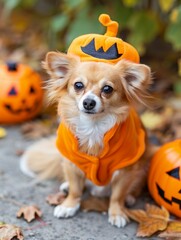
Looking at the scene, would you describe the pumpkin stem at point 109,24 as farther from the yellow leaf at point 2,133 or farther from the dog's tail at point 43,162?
the yellow leaf at point 2,133

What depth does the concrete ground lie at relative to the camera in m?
2.11

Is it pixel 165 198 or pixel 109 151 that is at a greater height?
pixel 109 151

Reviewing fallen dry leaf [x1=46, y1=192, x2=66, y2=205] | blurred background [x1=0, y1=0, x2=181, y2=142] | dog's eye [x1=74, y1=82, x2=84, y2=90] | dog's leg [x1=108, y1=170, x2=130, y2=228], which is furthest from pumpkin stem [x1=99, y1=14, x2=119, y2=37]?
blurred background [x1=0, y1=0, x2=181, y2=142]

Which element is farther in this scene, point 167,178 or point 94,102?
point 167,178

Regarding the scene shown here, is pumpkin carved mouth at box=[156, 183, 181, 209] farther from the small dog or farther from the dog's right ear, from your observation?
the dog's right ear

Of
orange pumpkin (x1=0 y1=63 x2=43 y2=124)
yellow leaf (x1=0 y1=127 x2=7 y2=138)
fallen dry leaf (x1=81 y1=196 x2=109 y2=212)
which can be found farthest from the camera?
orange pumpkin (x1=0 y1=63 x2=43 y2=124)

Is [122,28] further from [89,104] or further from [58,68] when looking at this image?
[89,104]

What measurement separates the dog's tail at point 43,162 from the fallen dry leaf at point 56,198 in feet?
0.58

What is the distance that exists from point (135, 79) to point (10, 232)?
95 centimetres

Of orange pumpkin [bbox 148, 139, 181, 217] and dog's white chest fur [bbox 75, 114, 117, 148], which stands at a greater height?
dog's white chest fur [bbox 75, 114, 117, 148]

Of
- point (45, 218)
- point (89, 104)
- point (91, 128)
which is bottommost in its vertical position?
point (45, 218)

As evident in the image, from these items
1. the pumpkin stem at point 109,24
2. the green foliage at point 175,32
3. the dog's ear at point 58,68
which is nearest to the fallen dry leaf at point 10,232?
the dog's ear at point 58,68

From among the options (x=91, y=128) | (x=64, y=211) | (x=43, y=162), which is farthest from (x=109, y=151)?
(x=43, y=162)

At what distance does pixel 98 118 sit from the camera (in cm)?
211
